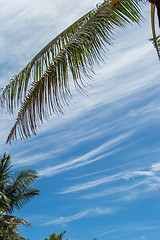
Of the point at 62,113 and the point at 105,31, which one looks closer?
the point at 62,113

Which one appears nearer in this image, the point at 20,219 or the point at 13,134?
the point at 13,134

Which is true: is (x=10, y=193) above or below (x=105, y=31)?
above

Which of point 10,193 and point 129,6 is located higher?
point 10,193

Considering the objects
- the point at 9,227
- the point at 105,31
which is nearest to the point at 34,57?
the point at 105,31

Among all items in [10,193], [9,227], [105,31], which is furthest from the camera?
[10,193]

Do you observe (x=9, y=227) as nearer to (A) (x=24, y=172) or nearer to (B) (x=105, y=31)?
(A) (x=24, y=172)

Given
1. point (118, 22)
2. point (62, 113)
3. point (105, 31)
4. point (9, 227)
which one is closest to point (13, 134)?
point (62, 113)

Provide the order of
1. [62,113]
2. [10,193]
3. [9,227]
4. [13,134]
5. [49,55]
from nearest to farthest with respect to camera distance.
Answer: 1. [62,113]
2. [13,134]
3. [49,55]
4. [9,227]
5. [10,193]

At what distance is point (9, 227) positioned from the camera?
68.8ft

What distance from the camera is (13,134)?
17.3 feet

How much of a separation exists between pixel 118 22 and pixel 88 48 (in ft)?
3.52

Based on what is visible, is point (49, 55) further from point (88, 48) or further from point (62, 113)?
point (62, 113)

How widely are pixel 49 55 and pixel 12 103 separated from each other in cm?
104

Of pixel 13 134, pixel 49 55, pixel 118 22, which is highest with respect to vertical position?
pixel 118 22
